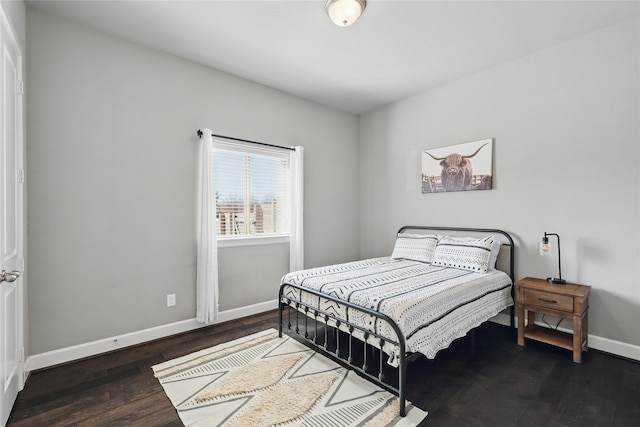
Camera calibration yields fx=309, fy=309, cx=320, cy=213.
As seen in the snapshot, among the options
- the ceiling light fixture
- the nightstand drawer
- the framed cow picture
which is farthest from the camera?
the framed cow picture

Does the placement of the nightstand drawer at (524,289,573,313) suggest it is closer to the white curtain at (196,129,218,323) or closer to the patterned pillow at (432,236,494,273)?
the patterned pillow at (432,236,494,273)

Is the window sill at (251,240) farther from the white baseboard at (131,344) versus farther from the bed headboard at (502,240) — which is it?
the bed headboard at (502,240)

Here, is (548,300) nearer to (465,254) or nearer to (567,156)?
(465,254)

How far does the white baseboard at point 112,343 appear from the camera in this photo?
95.6 inches

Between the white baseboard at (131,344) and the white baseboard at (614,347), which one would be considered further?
the white baseboard at (614,347)

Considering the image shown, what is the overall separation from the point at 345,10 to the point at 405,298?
217cm

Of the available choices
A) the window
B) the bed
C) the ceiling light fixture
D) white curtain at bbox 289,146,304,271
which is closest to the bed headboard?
the bed

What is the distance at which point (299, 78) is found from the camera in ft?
12.0

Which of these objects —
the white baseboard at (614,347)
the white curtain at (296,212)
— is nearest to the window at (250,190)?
the white curtain at (296,212)

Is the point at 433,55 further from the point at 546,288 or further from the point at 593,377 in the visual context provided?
the point at 593,377

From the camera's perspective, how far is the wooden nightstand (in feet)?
8.22

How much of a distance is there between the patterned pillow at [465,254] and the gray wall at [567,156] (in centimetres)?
40

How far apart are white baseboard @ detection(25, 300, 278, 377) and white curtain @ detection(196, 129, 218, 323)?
0.63ft

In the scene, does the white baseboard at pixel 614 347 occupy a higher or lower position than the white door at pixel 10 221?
lower
